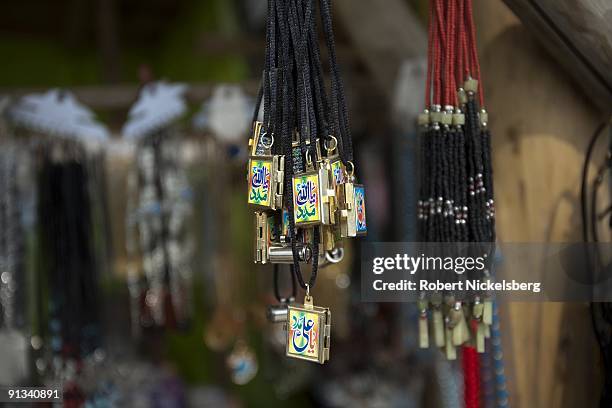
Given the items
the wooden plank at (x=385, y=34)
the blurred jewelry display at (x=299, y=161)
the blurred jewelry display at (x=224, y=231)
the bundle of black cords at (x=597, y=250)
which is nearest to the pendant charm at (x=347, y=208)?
the blurred jewelry display at (x=299, y=161)

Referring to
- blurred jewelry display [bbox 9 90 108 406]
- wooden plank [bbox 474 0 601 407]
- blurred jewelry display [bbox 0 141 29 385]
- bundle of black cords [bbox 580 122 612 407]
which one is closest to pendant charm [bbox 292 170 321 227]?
bundle of black cords [bbox 580 122 612 407]

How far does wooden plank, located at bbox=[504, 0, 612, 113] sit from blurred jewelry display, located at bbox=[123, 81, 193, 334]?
1244 millimetres

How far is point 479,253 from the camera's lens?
1.18 metres

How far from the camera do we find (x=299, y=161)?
1.09 meters

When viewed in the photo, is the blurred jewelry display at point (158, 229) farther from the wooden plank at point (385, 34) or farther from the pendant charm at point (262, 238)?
the pendant charm at point (262, 238)

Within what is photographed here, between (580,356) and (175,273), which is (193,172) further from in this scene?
(580,356)

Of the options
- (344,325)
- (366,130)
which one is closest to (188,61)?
(366,130)

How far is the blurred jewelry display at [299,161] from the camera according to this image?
1039 millimetres

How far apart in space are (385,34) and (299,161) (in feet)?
3.52

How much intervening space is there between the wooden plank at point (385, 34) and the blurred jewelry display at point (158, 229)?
65 cm

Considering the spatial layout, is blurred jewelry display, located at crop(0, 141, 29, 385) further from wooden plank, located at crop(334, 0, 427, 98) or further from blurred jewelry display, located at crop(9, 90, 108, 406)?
wooden plank, located at crop(334, 0, 427, 98)

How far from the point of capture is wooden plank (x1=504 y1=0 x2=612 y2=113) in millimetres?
1185

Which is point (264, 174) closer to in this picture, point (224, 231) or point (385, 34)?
point (385, 34)

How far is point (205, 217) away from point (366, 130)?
939 mm
